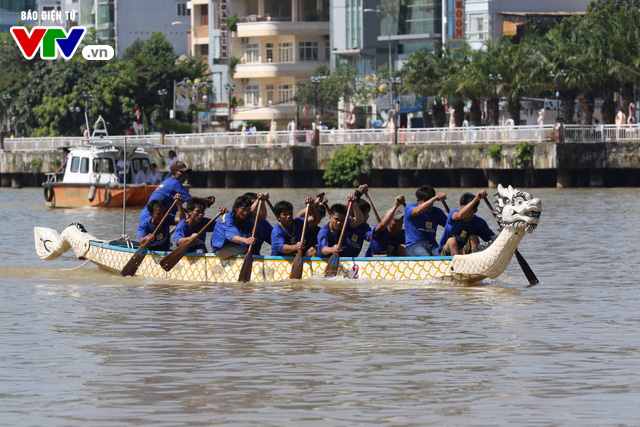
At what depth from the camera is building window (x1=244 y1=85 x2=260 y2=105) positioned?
309 feet

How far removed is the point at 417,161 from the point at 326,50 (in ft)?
136

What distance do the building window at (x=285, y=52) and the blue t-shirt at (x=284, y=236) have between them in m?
74.1

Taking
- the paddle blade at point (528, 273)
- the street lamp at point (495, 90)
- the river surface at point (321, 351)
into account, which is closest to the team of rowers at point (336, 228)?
the river surface at point (321, 351)

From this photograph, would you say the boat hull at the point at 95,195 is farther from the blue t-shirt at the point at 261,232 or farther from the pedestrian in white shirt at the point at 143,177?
the blue t-shirt at the point at 261,232

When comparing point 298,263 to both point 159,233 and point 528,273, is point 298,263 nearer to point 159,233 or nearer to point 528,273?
point 159,233

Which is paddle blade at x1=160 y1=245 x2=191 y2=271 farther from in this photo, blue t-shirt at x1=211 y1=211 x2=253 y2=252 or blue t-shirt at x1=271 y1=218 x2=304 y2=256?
blue t-shirt at x1=271 y1=218 x2=304 y2=256

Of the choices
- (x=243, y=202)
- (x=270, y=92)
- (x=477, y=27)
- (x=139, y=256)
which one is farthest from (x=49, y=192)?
(x=270, y=92)

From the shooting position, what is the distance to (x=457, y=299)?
58.3 feet

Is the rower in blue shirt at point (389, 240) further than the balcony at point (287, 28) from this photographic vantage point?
No

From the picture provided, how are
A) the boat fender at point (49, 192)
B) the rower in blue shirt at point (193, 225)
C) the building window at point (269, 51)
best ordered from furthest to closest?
1. the building window at point (269, 51)
2. the boat fender at point (49, 192)
3. the rower in blue shirt at point (193, 225)

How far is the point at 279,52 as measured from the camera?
3674 inches

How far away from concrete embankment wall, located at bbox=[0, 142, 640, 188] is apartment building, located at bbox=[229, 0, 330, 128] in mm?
31773

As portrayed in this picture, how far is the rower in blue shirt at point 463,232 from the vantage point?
18734 millimetres

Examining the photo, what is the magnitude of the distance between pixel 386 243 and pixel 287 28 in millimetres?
73144
